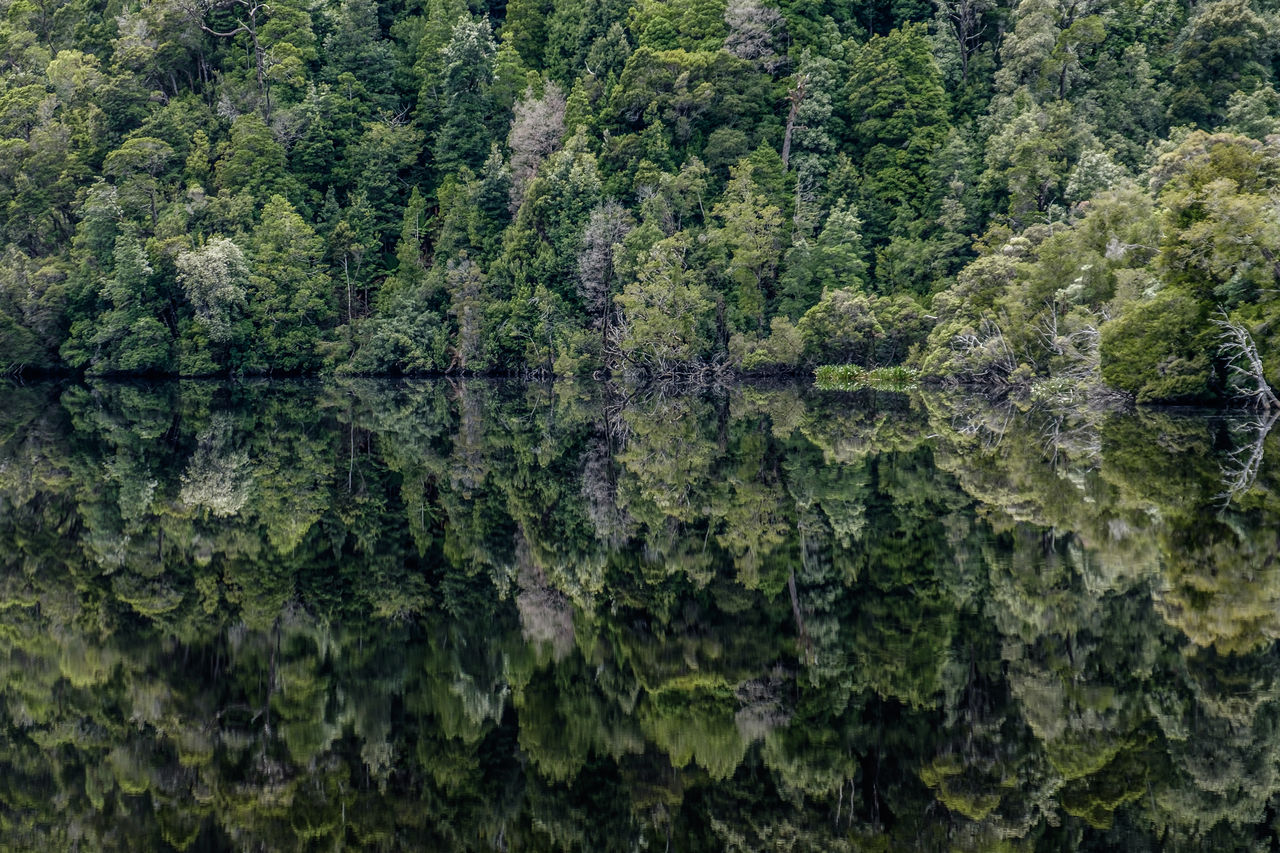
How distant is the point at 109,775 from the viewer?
298 inches

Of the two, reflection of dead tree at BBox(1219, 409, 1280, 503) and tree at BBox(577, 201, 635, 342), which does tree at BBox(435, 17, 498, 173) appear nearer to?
tree at BBox(577, 201, 635, 342)

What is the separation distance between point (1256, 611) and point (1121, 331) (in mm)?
26855

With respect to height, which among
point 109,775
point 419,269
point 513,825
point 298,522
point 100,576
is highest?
point 513,825

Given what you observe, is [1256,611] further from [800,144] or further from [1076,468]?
[800,144]

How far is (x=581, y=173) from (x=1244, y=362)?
4696cm

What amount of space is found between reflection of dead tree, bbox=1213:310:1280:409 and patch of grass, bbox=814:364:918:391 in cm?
1942

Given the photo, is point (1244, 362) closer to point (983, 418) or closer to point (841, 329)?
point (983, 418)

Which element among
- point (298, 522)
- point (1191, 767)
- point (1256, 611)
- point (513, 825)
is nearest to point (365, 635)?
point (513, 825)

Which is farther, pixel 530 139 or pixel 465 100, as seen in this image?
pixel 465 100

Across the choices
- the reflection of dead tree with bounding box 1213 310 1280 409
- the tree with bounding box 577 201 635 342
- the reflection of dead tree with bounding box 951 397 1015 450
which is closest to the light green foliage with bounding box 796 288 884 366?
the tree with bounding box 577 201 635 342

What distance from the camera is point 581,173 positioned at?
231 ft

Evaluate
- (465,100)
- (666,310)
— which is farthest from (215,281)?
(666,310)

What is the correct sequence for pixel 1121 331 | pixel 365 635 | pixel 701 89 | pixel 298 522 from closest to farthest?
1. pixel 365 635
2. pixel 298 522
3. pixel 1121 331
4. pixel 701 89

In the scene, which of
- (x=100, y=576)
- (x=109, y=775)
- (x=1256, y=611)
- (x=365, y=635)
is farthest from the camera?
(x=100, y=576)
